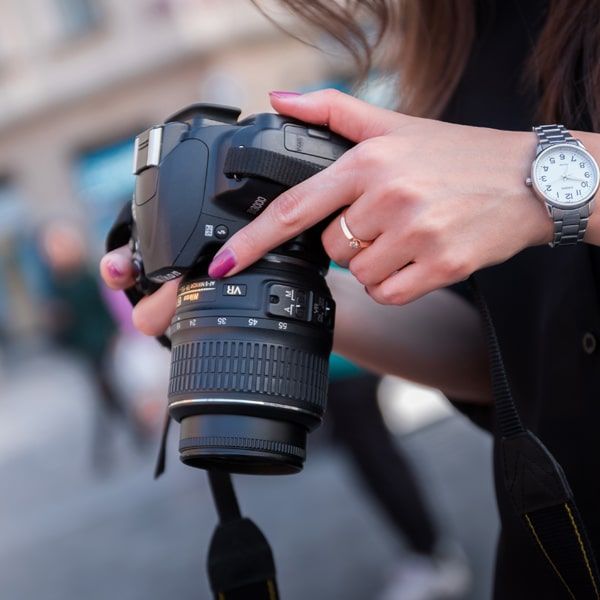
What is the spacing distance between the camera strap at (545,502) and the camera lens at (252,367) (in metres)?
0.21

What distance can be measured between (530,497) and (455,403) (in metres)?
0.40

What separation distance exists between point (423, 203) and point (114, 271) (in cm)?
49

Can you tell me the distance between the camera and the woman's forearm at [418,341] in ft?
4.53

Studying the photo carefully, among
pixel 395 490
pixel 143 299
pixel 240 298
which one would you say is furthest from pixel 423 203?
pixel 395 490

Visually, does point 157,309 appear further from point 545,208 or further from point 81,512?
point 81,512

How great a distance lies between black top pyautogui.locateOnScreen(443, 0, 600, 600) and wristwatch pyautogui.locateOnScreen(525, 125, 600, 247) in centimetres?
3

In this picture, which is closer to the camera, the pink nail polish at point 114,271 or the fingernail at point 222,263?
the fingernail at point 222,263

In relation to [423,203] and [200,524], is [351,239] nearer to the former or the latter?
[423,203]

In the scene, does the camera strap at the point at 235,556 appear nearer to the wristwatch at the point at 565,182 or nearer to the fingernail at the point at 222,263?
the fingernail at the point at 222,263

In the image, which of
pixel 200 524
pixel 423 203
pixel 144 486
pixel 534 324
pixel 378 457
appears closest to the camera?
pixel 423 203

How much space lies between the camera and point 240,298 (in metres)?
1.07

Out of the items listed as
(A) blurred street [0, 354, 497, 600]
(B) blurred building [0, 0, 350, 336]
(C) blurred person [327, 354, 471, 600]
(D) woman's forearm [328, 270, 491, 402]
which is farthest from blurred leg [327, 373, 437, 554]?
(B) blurred building [0, 0, 350, 336]

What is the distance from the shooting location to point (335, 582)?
3.49 meters

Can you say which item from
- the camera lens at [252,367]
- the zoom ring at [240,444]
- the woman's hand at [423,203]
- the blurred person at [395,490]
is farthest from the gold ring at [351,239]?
the blurred person at [395,490]
